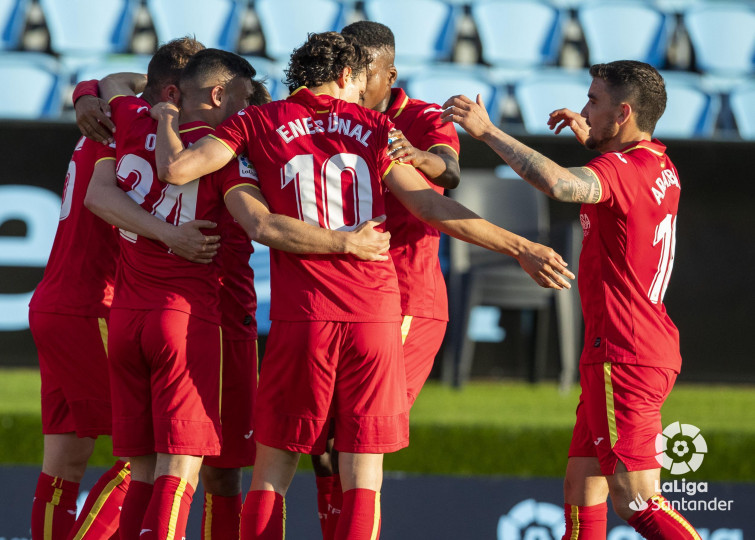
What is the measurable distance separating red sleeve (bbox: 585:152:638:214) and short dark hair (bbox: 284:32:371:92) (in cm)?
92

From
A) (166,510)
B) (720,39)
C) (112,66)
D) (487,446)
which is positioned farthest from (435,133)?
(720,39)

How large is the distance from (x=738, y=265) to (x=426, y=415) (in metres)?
2.71

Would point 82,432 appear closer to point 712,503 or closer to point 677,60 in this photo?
point 712,503

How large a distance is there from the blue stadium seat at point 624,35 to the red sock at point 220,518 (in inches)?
256

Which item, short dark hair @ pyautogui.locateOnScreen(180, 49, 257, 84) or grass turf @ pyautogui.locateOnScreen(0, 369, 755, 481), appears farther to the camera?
grass turf @ pyautogui.locateOnScreen(0, 369, 755, 481)

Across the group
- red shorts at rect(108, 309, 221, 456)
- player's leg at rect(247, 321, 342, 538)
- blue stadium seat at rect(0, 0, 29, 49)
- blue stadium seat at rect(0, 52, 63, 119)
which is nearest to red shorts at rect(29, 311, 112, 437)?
red shorts at rect(108, 309, 221, 456)

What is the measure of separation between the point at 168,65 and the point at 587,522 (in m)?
2.32

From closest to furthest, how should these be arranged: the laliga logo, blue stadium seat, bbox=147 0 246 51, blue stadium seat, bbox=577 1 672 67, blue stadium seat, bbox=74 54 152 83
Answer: the laliga logo, blue stadium seat, bbox=74 54 152 83, blue stadium seat, bbox=147 0 246 51, blue stadium seat, bbox=577 1 672 67

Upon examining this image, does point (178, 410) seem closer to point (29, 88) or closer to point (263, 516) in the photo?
point (263, 516)

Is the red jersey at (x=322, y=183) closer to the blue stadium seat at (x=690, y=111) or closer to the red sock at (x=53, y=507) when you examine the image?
the red sock at (x=53, y=507)

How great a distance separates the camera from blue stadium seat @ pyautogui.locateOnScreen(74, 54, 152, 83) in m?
7.94

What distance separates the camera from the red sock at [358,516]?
116 inches

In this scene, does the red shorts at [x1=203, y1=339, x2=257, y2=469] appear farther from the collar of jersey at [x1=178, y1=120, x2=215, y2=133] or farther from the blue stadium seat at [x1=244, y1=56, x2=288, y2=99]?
the blue stadium seat at [x1=244, y1=56, x2=288, y2=99]

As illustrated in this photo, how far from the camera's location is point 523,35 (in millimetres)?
8797
